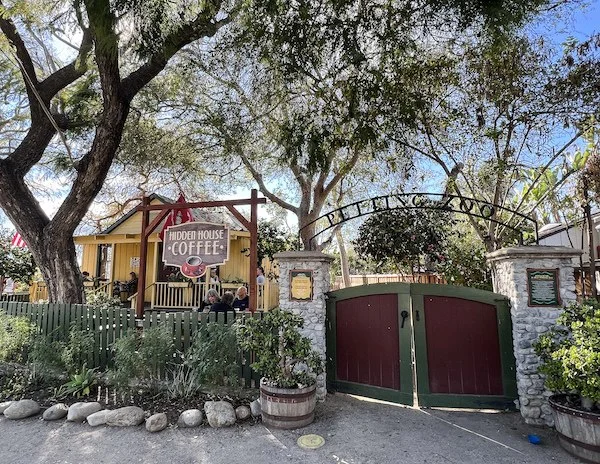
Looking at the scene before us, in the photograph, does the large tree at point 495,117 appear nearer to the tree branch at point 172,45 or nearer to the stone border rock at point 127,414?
the tree branch at point 172,45

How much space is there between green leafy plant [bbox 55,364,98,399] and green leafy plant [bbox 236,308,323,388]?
8.25 ft

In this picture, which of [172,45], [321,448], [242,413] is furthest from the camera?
[172,45]

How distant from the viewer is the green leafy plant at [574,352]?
3.67m

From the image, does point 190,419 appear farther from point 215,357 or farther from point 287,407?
point 287,407

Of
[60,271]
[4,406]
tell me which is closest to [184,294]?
[60,271]

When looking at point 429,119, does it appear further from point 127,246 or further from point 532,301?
point 127,246

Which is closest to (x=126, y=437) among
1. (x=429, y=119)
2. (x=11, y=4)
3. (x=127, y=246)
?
(x=429, y=119)

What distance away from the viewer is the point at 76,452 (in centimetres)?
393

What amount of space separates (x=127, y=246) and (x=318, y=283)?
12206 mm

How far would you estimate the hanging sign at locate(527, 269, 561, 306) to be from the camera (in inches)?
186

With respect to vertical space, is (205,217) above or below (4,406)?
above

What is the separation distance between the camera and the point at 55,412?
479 cm

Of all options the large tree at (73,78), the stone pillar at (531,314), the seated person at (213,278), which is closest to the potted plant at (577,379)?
the stone pillar at (531,314)

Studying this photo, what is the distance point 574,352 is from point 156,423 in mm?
4713
